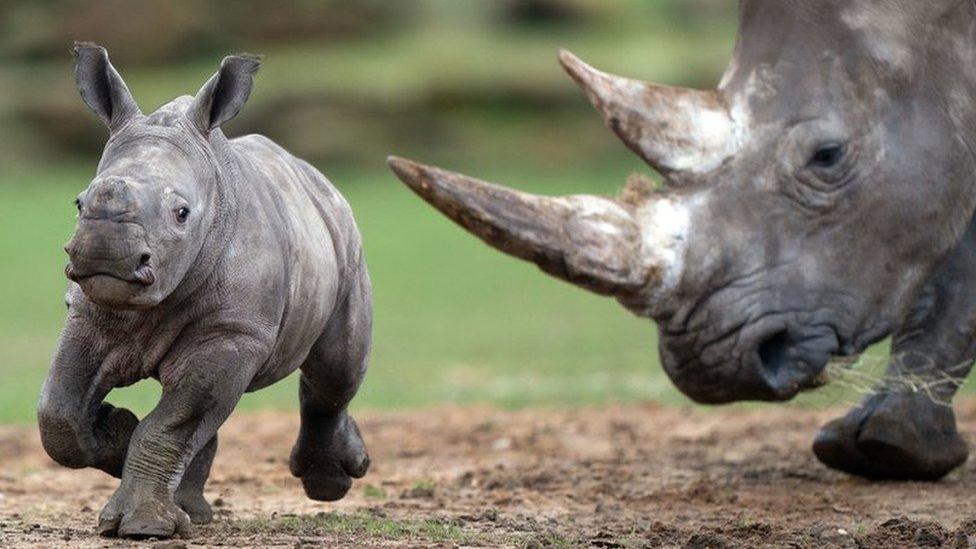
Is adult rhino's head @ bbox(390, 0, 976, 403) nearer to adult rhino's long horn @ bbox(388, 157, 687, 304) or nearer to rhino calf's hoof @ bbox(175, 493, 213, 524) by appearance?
adult rhino's long horn @ bbox(388, 157, 687, 304)

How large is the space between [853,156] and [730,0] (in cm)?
2870

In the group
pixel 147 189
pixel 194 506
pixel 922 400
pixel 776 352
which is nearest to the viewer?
pixel 147 189

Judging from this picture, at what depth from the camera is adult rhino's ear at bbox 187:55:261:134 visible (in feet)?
19.9

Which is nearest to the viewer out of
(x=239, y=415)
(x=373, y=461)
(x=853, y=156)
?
(x=853, y=156)

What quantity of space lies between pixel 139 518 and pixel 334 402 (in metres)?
1.26

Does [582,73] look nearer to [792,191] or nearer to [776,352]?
[792,191]

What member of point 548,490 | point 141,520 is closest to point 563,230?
point 141,520

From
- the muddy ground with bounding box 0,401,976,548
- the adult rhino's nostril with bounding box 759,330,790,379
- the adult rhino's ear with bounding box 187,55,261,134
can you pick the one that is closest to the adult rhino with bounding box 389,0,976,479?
the adult rhino's nostril with bounding box 759,330,790,379

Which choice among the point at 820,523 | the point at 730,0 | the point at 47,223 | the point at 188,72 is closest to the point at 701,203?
the point at 820,523

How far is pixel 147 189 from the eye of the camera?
222 inches

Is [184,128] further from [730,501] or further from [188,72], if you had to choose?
[188,72]

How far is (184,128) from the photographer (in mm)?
6016

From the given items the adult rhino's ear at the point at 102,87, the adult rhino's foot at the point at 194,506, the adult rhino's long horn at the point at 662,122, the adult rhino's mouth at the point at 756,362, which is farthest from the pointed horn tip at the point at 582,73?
the adult rhino's foot at the point at 194,506

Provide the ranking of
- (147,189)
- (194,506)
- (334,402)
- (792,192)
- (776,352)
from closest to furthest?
(147,189) < (194,506) < (334,402) < (776,352) < (792,192)
